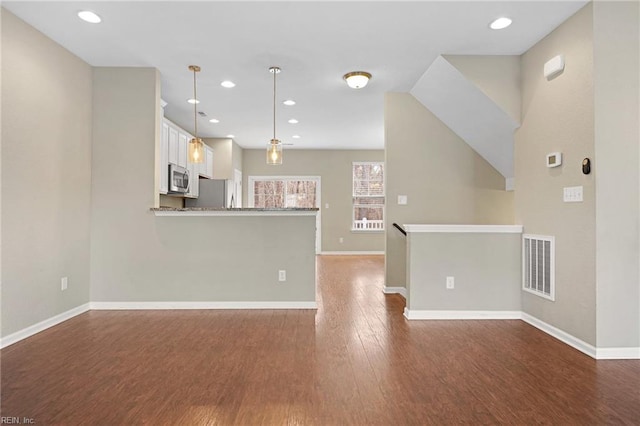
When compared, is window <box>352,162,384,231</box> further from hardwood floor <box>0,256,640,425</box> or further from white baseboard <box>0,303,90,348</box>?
white baseboard <box>0,303,90,348</box>

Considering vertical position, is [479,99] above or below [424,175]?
above

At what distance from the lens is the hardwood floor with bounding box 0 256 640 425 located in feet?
6.18

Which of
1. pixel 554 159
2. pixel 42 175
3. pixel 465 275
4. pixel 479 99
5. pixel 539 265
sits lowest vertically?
pixel 465 275

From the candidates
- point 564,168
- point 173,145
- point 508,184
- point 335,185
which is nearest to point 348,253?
point 335,185

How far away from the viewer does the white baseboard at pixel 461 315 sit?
142 inches

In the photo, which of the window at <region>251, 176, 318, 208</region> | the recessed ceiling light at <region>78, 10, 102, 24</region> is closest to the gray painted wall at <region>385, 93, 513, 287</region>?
the recessed ceiling light at <region>78, 10, 102, 24</region>

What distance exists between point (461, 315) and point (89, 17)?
425cm

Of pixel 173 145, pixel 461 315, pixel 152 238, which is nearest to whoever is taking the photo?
pixel 461 315

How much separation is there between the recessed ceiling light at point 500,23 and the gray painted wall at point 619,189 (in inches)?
25.6

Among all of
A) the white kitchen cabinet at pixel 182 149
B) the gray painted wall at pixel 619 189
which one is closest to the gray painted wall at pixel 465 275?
the gray painted wall at pixel 619 189

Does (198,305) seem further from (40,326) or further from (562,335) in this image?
(562,335)

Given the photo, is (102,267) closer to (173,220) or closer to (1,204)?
(173,220)

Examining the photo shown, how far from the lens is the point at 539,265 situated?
3312 mm

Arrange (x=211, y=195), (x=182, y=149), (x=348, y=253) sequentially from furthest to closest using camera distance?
(x=348, y=253), (x=211, y=195), (x=182, y=149)
